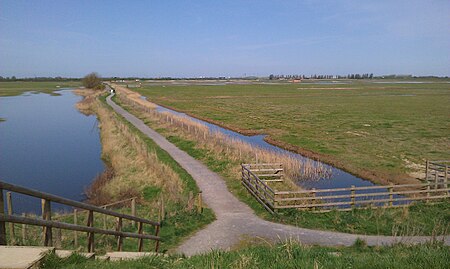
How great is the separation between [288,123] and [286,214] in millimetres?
35702

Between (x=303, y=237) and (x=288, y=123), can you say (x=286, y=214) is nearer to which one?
(x=303, y=237)

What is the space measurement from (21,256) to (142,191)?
57.0ft

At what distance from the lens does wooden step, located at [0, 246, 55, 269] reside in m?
4.65

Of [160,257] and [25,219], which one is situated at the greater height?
[25,219]

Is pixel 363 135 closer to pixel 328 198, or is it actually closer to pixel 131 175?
pixel 328 198

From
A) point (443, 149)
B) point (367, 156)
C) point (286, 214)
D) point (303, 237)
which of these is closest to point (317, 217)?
point (286, 214)

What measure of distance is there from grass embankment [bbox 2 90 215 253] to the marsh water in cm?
150

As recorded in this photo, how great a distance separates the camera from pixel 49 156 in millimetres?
32562

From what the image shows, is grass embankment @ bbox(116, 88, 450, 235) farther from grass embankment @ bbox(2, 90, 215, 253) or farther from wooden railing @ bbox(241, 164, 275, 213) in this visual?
grass embankment @ bbox(2, 90, 215, 253)

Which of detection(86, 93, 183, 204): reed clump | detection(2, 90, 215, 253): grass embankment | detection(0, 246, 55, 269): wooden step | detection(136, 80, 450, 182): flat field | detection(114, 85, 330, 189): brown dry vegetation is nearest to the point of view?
detection(0, 246, 55, 269): wooden step

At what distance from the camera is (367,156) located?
3106 centimetres

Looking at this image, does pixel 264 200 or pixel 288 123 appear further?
pixel 288 123

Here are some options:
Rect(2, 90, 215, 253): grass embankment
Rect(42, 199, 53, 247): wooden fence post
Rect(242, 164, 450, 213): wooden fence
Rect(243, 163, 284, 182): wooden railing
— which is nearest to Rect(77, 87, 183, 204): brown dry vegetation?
Rect(2, 90, 215, 253): grass embankment

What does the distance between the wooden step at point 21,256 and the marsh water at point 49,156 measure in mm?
15818
